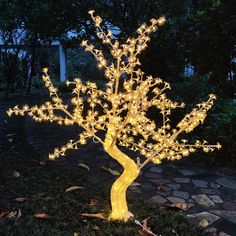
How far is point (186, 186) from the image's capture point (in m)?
5.36

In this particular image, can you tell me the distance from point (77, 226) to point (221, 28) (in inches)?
207

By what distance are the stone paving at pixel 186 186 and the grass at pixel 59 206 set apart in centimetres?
30

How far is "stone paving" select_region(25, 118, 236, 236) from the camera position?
4.42 m

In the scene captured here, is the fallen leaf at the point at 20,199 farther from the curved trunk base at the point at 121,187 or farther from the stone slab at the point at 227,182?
the stone slab at the point at 227,182

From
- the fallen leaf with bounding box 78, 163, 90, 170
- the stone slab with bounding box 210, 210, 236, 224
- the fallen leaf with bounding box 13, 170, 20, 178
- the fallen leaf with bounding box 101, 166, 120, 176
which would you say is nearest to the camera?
the stone slab with bounding box 210, 210, 236, 224

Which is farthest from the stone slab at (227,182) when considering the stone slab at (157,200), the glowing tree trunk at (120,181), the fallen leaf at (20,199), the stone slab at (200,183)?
the fallen leaf at (20,199)

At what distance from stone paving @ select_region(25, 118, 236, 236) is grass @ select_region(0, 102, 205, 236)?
301 millimetres

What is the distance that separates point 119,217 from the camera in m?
4.14

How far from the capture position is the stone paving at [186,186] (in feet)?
Result: 14.5

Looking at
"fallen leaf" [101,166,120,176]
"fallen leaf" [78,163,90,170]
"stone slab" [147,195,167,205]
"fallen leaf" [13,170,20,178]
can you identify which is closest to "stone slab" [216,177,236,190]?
"stone slab" [147,195,167,205]

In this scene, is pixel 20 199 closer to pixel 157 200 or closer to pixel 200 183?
pixel 157 200

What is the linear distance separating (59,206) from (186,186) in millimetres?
1914

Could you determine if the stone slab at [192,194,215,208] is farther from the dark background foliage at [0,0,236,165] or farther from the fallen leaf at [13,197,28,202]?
the fallen leaf at [13,197,28,202]

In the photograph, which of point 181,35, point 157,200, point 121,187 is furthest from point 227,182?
point 181,35
